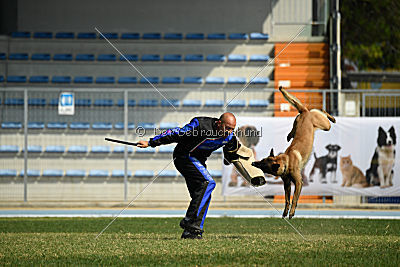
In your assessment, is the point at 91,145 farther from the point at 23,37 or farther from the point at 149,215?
the point at 23,37

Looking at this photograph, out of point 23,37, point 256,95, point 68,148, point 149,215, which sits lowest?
point 149,215

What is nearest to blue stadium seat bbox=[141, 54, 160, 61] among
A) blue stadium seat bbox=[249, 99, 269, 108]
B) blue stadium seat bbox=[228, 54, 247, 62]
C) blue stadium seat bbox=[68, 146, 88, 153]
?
blue stadium seat bbox=[228, 54, 247, 62]

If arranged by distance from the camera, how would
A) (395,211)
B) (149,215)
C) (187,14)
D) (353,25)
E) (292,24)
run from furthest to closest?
(353,25)
(187,14)
(292,24)
(395,211)
(149,215)

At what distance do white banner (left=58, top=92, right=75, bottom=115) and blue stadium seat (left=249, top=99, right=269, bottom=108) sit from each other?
521 centimetres

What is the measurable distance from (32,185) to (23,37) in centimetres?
629

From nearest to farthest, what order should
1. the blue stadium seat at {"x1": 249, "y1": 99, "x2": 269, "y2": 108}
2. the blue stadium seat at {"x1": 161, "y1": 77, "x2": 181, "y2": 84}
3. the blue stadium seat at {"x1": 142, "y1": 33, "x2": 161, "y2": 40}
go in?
1. the blue stadium seat at {"x1": 249, "y1": 99, "x2": 269, "y2": 108}
2. the blue stadium seat at {"x1": 161, "y1": 77, "x2": 181, "y2": 84}
3. the blue stadium seat at {"x1": 142, "y1": 33, "x2": 161, "y2": 40}

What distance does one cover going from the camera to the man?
389 inches

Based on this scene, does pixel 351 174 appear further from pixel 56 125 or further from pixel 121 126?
pixel 56 125

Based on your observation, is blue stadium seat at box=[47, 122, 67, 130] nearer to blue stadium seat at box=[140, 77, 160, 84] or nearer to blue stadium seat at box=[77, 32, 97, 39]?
blue stadium seat at box=[140, 77, 160, 84]

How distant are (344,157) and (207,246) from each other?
32.8 ft

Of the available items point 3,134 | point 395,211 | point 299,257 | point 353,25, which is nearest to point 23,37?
point 3,134

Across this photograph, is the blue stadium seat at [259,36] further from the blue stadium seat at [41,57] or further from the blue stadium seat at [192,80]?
the blue stadium seat at [41,57]

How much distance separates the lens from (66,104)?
62.5ft

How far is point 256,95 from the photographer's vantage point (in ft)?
68.0
